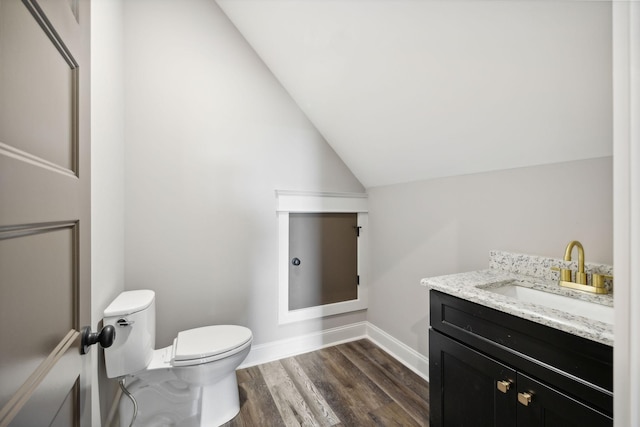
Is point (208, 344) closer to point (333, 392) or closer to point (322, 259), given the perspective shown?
point (333, 392)

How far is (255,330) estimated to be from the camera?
199 cm

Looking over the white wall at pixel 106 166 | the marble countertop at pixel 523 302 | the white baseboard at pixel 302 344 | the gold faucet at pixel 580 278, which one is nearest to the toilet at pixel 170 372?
the white wall at pixel 106 166

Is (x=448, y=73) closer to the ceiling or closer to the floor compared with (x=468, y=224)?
closer to the ceiling

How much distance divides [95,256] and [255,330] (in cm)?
123

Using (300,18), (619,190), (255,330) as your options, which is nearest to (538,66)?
(619,190)

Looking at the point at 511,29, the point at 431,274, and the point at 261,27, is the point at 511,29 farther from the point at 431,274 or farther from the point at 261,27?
the point at 261,27

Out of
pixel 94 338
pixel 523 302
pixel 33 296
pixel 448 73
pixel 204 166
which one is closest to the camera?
pixel 33 296

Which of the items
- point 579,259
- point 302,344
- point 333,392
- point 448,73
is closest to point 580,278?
point 579,259

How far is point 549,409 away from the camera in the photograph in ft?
2.60

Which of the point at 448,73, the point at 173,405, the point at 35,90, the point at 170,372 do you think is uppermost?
the point at 448,73

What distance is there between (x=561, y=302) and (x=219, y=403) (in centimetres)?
174

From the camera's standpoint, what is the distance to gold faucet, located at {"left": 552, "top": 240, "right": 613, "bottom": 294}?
1.00 metres

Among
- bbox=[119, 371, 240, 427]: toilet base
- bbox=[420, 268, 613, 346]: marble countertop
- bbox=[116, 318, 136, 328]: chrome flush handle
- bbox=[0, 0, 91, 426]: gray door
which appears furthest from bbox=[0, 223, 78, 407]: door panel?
bbox=[420, 268, 613, 346]: marble countertop

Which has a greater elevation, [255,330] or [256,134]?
[256,134]
